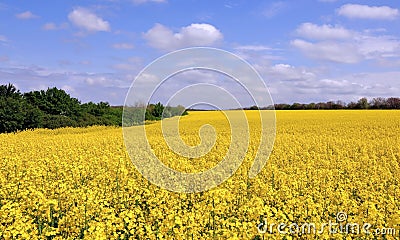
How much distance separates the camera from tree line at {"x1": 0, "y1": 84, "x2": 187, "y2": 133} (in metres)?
38.2

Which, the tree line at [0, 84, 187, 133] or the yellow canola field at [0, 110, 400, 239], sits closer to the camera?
the yellow canola field at [0, 110, 400, 239]

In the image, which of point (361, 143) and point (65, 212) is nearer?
point (65, 212)

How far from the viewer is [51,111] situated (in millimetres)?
46969

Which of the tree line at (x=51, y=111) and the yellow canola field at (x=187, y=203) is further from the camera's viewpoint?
the tree line at (x=51, y=111)

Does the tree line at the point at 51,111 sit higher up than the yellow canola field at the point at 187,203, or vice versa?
the tree line at the point at 51,111

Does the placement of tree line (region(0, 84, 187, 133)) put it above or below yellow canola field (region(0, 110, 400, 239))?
above

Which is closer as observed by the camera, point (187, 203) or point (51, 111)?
point (187, 203)

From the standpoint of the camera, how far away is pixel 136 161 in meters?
11.4

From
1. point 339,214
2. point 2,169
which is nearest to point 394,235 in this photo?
point 339,214

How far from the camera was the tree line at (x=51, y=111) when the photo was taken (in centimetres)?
Result: 3819

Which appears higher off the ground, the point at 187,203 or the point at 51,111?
the point at 51,111

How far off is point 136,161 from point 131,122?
9293 mm

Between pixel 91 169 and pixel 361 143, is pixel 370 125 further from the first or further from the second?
pixel 91 169

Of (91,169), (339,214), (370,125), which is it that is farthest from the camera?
(370,125)
